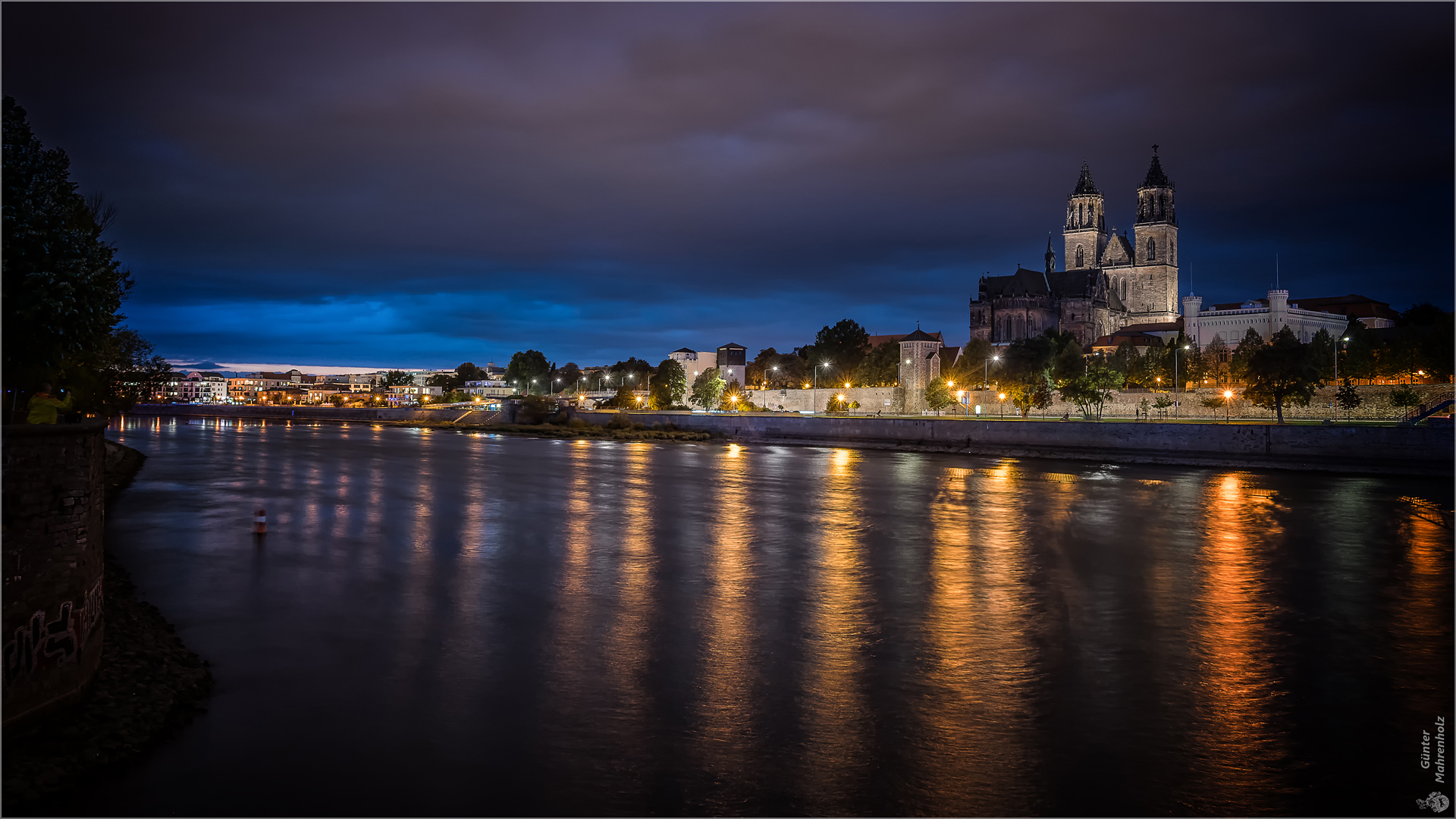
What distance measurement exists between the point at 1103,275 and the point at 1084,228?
72.7 feet

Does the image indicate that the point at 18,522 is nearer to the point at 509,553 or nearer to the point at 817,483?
the point at 509,553

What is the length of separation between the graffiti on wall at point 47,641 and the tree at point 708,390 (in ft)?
300

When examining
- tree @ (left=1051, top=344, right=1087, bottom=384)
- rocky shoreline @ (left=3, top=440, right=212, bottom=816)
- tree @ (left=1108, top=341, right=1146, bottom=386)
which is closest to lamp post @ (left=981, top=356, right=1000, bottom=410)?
tree @ (left=1051, top=344, right=1087, bottom=384)

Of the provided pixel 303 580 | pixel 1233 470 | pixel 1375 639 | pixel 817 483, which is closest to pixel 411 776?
pixel 303 580

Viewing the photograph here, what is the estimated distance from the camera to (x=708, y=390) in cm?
9988

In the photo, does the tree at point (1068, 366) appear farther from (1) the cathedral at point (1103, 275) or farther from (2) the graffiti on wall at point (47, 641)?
(2) the graffiti on wall at point (47, 641)

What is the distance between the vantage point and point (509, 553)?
58.5 ft

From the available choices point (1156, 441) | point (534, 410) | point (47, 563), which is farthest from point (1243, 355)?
point (47, 563)

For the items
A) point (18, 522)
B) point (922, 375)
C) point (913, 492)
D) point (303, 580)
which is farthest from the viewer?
point (922, 375)

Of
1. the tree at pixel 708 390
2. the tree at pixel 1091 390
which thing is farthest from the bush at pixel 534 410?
the tree at pixel 1091 390

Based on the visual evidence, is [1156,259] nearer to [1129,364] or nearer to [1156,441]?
[1129,364]

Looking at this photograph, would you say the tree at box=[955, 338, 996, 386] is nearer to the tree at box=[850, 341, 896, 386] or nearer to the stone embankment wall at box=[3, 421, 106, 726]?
the tree at box=[850, 341, 896, 386]

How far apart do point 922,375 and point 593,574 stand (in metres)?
70.5

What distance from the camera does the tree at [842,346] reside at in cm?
Result: 10338
